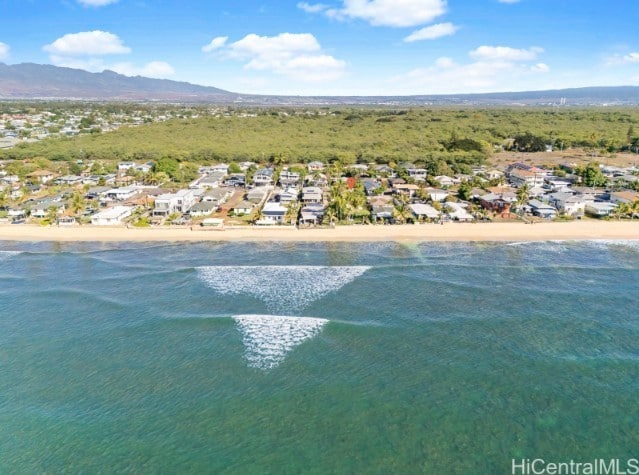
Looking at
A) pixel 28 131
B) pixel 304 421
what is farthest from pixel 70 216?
pixel 28 131

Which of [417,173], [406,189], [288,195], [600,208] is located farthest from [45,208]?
[600,208]

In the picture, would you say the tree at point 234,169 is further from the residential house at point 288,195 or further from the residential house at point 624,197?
the residential house at point 624,197

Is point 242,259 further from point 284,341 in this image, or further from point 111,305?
point 284,341

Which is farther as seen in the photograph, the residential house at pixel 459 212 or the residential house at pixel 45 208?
the residential house at pixel 45 208

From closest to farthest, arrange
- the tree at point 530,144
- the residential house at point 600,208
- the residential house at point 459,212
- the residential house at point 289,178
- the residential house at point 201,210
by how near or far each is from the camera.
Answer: the residential house at point 459,212, the residential house at point 600,208, the residential house at point 201,210, the residential house at point 289,178, the tree at point 530,144

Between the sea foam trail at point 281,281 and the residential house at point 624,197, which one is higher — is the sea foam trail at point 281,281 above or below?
below

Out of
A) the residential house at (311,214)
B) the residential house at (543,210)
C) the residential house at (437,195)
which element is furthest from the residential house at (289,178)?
the residential house at (543,210)
